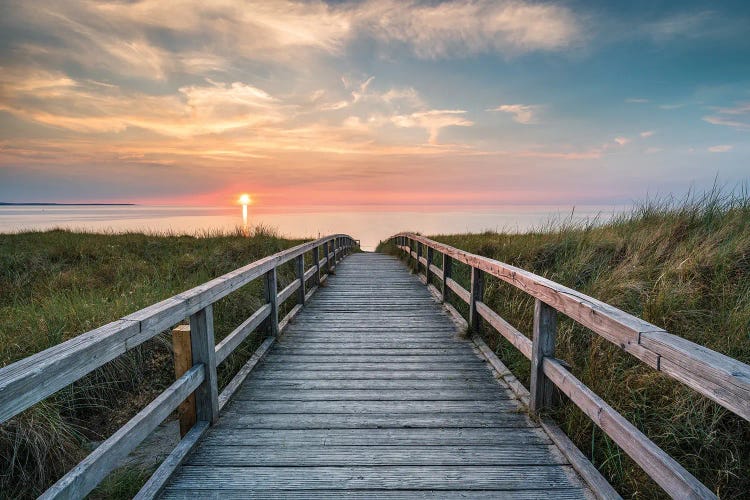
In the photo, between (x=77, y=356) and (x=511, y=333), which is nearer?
(x=77, y=356)

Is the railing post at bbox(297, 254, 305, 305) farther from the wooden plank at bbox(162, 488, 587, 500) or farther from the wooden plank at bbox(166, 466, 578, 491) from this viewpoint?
the wooden plank at bbox(162, 488, 587, 500)

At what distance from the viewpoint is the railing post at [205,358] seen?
263 cm

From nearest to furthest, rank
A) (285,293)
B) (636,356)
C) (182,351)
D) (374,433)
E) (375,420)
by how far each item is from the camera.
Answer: (636,356) < (182,351) < (374,433) < (375,420) < (285,293)

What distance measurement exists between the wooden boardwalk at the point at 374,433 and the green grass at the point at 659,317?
0.40 metres

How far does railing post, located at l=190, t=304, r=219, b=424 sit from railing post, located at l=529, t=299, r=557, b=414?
236cm

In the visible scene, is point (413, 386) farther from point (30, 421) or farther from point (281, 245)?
point (281, 245)

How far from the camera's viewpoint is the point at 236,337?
332 centimetres

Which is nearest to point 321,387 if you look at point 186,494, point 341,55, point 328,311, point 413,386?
point 413,386

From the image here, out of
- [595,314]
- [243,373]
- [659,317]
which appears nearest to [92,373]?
[243,373]

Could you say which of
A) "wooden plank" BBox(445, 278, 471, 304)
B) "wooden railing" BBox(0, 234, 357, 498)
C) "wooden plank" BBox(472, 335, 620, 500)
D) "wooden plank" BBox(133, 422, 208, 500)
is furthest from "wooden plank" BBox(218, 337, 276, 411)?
"wooden plank" BBox(445, 278, 471, 304)

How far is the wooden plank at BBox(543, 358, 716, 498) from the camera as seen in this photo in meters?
1.45

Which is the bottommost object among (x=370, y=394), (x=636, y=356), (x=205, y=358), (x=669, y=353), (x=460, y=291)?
(x=370, y=394)

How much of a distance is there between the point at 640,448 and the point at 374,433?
5.23ft

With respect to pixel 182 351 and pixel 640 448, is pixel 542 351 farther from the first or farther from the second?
pixel 182 351
